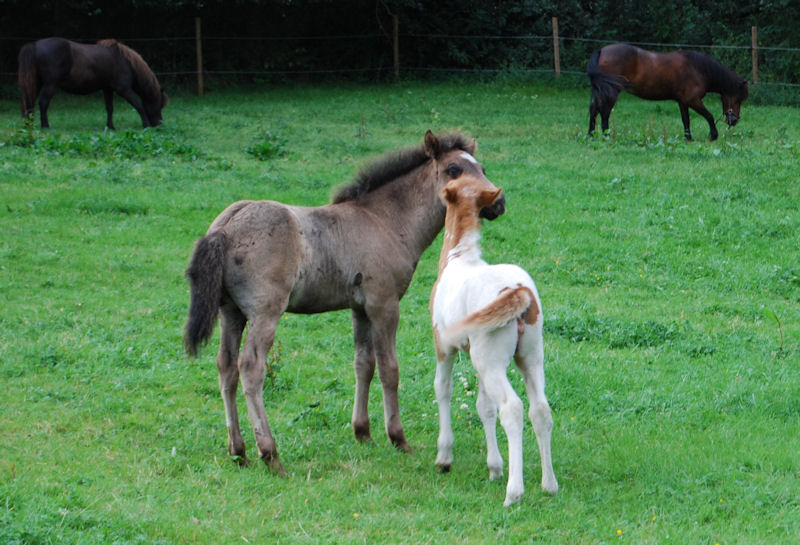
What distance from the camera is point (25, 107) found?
18.5m

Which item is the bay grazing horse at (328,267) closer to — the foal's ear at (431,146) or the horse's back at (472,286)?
the foal's ear at (431,146)

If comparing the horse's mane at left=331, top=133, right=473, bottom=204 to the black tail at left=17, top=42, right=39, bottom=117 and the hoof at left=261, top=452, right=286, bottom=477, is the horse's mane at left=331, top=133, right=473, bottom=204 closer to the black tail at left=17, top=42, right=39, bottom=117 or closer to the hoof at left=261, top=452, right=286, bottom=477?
the hoof at left=261, top=452, right=286, bottom=477

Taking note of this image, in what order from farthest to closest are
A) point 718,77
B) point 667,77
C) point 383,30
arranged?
point 383,30 → point 718,77 → point 667,77

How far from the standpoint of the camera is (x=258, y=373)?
516 centimetres

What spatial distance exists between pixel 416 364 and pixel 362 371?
1.49 metres

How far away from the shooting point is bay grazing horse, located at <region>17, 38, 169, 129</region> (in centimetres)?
1859

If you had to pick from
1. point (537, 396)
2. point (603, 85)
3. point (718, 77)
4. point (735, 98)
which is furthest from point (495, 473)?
point (735, 98)

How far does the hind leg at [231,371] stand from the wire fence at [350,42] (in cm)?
2071

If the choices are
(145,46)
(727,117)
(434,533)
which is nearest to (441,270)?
(434,533)

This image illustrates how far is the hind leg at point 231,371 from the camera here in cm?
537

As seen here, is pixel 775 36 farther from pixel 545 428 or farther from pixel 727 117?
pixel 545 428

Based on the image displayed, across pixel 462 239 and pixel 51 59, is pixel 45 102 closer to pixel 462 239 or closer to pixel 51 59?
pixel 51 59

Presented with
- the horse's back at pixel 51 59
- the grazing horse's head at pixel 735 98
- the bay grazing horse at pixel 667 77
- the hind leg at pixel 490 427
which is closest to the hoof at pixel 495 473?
the hind leg at pixel 490 427

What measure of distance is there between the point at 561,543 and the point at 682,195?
8.75 m
